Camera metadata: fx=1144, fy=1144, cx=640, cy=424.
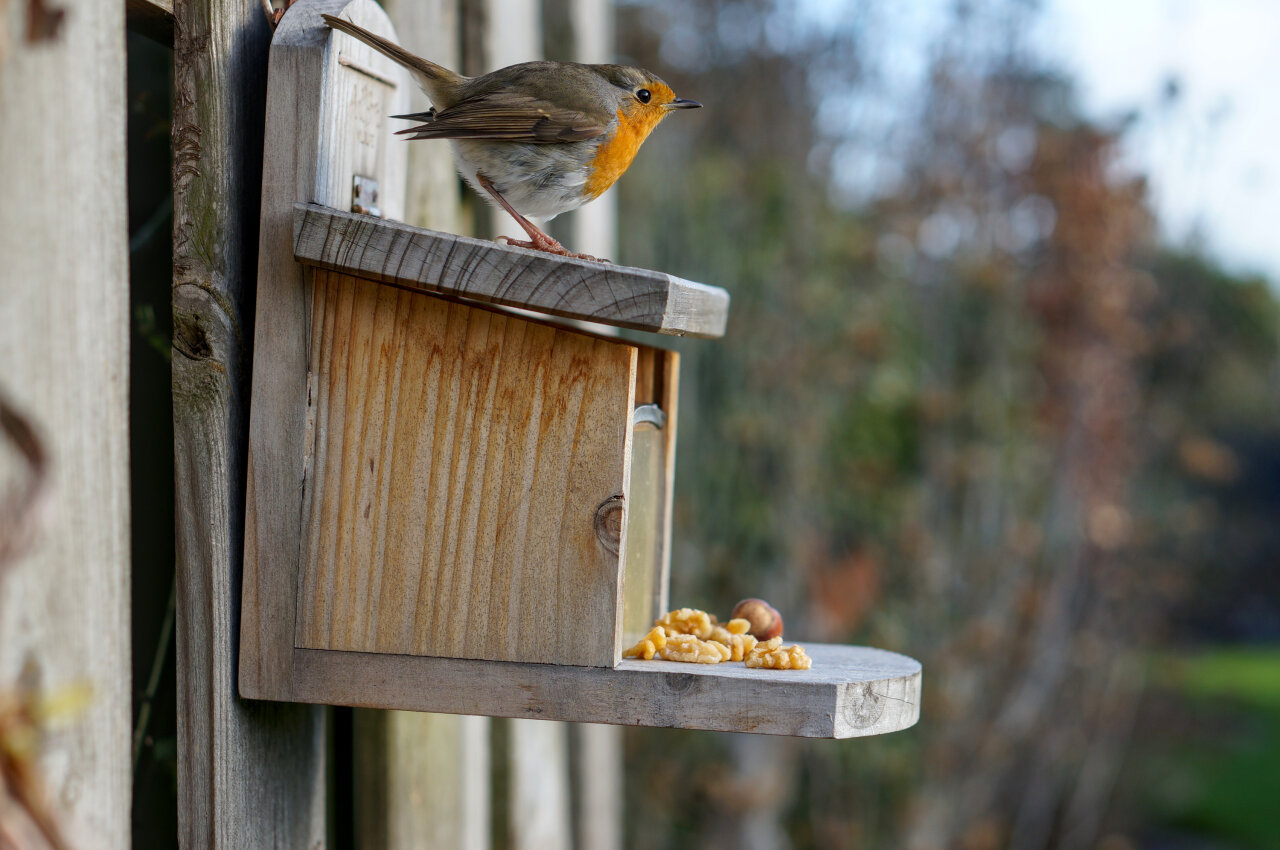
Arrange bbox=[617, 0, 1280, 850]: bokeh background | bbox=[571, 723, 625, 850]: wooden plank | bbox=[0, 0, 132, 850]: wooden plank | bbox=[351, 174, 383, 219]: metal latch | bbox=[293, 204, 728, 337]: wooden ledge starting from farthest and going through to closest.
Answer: bbox=[617, 0, 1280, 850]: bokeh background
bbox=[571, 723, 625, 850]: wooden plank
bbox=[351, 174, 383, 219]: metal latch
bbox=[293, 204, 728, 337]: wooden ledge
bbox=[0, 0, 132, 850]: wooden plank

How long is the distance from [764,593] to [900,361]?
1133mm

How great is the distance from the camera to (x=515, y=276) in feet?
4.06

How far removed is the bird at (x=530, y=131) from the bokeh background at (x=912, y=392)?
2.92 meters

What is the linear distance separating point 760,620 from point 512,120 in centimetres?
77

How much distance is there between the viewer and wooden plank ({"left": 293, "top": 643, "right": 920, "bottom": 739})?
1279 mm

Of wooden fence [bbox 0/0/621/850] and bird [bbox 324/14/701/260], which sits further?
bird [bbox 324/14/701/260]

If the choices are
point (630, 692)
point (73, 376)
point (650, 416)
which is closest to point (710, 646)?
point (630, 692)

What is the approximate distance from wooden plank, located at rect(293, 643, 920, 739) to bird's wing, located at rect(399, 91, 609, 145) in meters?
0.69

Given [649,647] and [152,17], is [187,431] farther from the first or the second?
[649,647]

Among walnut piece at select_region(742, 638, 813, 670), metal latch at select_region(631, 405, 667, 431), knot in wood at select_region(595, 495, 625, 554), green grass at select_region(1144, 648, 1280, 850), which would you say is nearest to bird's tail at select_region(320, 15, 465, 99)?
metal latch at select_region(631, 405, 667, 431)

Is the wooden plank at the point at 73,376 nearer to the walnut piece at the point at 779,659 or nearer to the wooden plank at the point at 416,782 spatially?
the walnut piece at the point at 779,659

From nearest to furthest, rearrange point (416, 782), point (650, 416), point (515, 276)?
point (515, 276) → point (650, 416) → point (416, 782)

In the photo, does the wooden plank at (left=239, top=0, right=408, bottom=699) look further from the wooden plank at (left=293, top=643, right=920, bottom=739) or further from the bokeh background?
the bokeh background


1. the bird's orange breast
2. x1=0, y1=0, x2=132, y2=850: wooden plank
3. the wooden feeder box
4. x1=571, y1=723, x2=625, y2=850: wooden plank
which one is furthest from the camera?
x1=571, y1=723, x2=625, y2=850: wooden plank
